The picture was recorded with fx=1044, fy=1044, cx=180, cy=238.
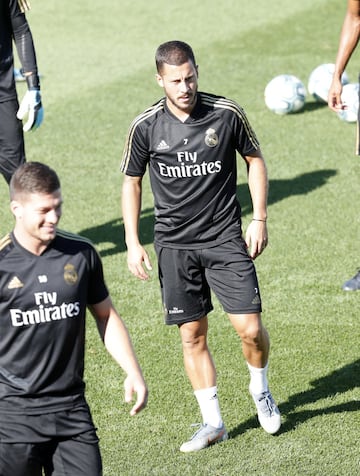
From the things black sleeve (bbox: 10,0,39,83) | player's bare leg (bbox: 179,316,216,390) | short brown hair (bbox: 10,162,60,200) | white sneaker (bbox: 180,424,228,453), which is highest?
short brown hair (bbox: 10,162,60,200)

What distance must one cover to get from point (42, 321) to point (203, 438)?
220 cm

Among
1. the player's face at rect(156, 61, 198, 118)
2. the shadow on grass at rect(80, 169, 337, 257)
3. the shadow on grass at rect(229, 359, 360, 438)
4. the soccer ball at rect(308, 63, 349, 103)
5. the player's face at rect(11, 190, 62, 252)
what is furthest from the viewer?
Answer: the soccer ball at rect(308, 63, 349, 103)

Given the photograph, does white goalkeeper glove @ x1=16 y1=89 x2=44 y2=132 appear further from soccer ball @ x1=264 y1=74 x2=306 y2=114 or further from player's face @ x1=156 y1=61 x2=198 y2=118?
soccer ball @ x1=264 y1=74 x2=306 y2=114

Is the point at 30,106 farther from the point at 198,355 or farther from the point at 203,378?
the point at 203,378

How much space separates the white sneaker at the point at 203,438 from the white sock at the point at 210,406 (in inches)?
1.6

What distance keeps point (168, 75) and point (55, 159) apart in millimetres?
7071

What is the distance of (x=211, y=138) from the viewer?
6.89 meters

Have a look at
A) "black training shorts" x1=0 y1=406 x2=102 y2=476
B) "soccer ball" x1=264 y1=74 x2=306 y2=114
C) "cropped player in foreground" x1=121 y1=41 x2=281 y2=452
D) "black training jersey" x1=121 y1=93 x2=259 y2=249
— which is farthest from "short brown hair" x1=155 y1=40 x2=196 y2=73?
"soccer ball" x1=264 y1=74 x2=306 y2=114

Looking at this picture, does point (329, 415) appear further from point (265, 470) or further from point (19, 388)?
point (19, 388)

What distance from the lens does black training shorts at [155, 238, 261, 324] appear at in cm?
697

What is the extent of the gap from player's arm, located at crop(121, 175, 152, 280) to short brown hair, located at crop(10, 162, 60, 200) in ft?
5.97

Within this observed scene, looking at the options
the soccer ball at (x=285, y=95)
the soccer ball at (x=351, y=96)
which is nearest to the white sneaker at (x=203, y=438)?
the soccer ball at (x=351, y=96)

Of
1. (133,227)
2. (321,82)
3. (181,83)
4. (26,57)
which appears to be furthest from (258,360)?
(321,82)

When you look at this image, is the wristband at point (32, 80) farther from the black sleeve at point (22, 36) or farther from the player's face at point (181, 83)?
the player's face at point (181, 83)
